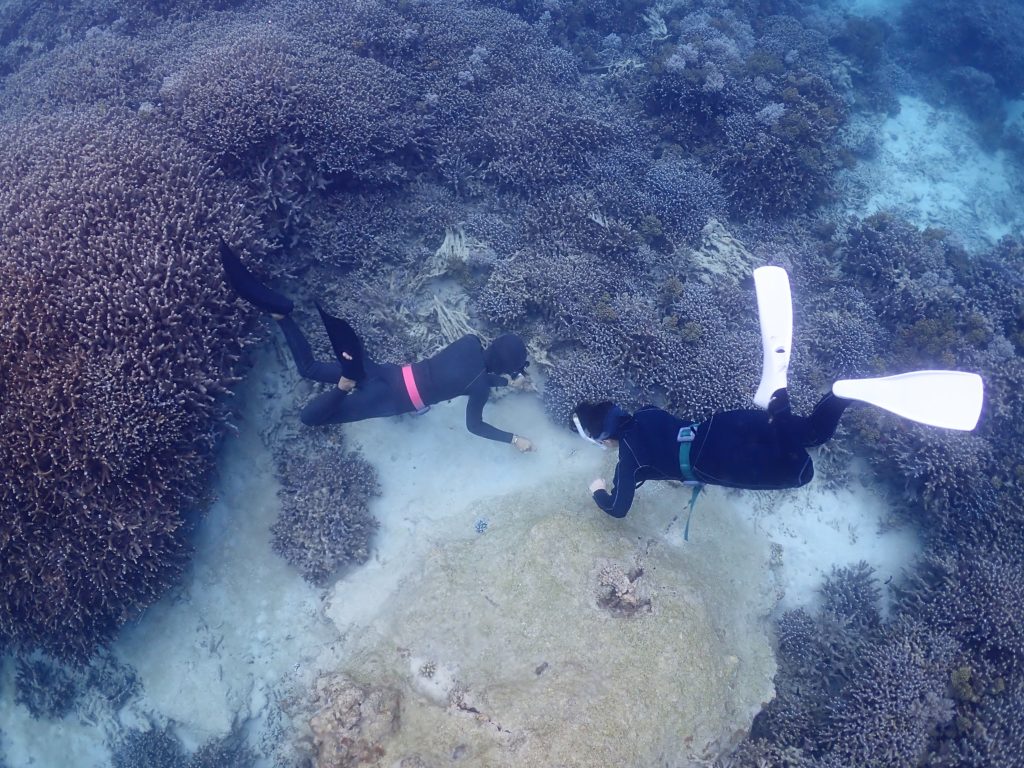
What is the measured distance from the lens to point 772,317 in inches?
169

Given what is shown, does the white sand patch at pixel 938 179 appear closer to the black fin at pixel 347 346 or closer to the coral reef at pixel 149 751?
the black fin at pixel 347 346

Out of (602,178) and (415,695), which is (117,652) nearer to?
(415,695)

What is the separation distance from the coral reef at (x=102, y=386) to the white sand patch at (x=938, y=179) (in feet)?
31.2

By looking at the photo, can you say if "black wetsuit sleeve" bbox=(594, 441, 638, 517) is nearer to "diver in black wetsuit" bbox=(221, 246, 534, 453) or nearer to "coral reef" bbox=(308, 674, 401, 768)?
"diver in black wetsuit" bbox=(221, 246, 534, 453)

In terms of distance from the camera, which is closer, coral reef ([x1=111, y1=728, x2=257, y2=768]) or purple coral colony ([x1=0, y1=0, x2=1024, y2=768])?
purple coral colony ([x1=0, y1=0, x2=1024, y2=768])

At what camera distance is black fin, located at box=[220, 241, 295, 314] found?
15.3ft

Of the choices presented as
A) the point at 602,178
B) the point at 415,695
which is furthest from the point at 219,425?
the point at 602,178

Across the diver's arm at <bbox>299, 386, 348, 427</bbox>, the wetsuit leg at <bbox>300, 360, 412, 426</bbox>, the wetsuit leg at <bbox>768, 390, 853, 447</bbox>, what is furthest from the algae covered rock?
the wetsuit leg at <bbox>768, 390, 853, 447</bbox>

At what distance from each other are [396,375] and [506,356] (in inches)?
42.1

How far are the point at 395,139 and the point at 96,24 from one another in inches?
287

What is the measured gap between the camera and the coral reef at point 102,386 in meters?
4.47

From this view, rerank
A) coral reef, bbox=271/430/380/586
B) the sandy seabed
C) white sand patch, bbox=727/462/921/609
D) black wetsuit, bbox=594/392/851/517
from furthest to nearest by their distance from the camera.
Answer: white sand patch, bbox=727/462/921/609, coral reef, bbox=271/430/380/586, the sandy seabed, black wetsuit, bbox=594/392/851/517

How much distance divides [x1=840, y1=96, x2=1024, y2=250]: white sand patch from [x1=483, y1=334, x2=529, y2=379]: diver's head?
289 inches

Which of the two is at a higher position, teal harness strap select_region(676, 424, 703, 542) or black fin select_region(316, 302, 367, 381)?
black fin select_region(316, 302, 367, 381)
